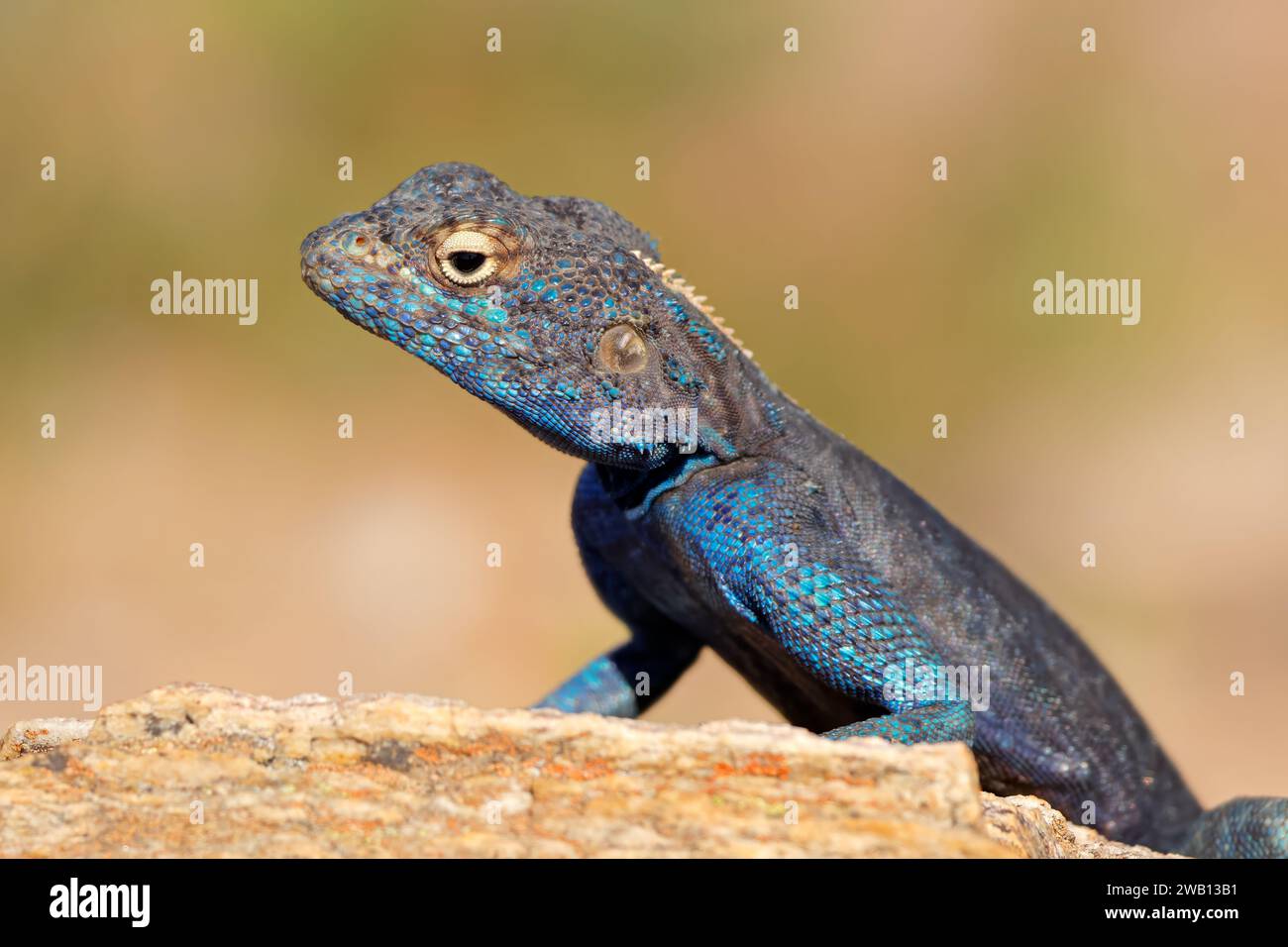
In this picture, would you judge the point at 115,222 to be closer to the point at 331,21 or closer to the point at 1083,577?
the point at 331,21

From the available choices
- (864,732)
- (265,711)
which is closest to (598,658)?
(864,732)

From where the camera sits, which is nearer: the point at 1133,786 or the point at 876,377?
the point at 1133,786

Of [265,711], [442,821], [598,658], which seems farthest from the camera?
[598,658]

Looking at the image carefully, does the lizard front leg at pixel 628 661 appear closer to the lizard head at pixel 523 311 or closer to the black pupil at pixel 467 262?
the lizard head at pixel 523 311

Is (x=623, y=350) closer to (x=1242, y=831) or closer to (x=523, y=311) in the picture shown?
(x=523, y=311)

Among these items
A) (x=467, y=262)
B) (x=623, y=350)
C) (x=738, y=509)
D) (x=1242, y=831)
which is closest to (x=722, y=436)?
(x=738, y=509)

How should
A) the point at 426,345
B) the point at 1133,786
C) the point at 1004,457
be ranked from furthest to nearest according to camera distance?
the point at 1004,457, the point at 1133,786, the point at 426,345

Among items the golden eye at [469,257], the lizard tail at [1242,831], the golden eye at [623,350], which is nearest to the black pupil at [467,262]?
the golden eye at [469,257]
